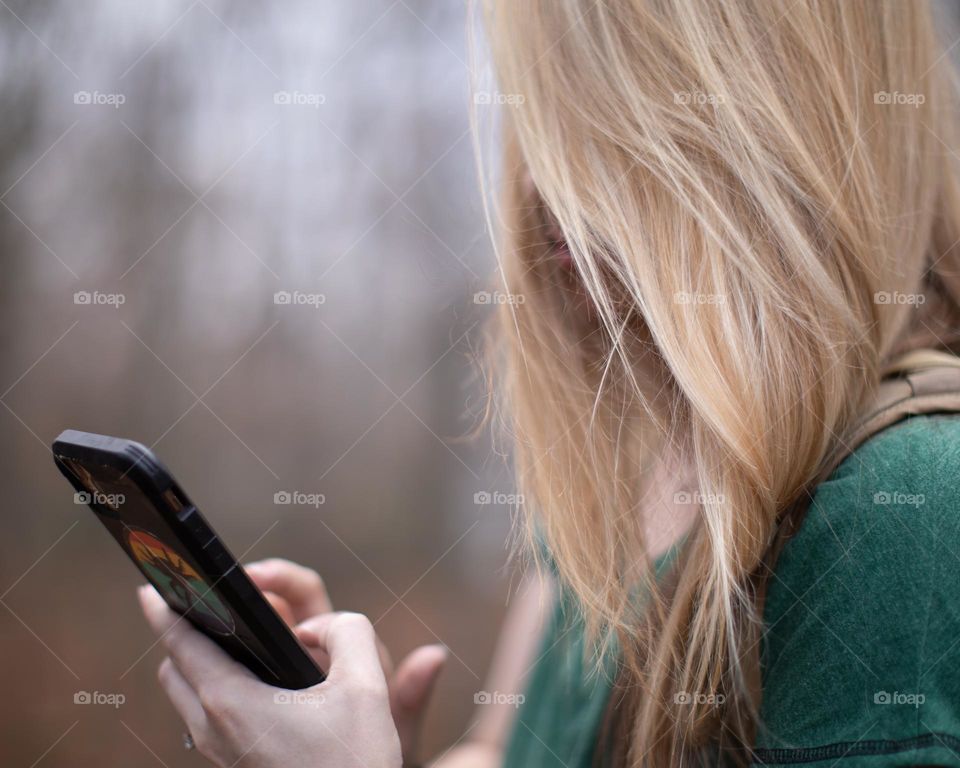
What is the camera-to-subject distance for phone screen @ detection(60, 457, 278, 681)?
46 cm

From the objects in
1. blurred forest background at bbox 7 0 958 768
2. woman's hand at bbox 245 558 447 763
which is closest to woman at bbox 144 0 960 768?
woman's hand at bbox 245 558 447 763

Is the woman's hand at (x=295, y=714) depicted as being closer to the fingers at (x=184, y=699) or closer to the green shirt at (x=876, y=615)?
the fingers at (x=184, y=699)

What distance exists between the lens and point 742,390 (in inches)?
19.2

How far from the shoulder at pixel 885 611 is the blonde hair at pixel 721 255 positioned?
0.05 m

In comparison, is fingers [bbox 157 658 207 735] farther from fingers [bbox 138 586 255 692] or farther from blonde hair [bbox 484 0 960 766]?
blonde hair [bbox 484 0 960 766]

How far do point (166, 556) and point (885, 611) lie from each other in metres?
0.49

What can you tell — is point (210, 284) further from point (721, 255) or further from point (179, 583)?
point (721, 255)

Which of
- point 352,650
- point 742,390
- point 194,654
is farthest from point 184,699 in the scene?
point 742,390

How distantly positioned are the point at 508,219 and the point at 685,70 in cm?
25

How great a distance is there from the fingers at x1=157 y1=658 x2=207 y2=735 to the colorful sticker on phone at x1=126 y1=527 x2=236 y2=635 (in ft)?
0.16

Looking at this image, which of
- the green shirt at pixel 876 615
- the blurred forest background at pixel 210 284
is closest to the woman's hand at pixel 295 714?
the green shirt at pixel 876 615

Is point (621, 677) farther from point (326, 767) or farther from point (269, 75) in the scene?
point (269, 75)

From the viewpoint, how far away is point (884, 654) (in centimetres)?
42

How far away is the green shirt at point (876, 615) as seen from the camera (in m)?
0.42
